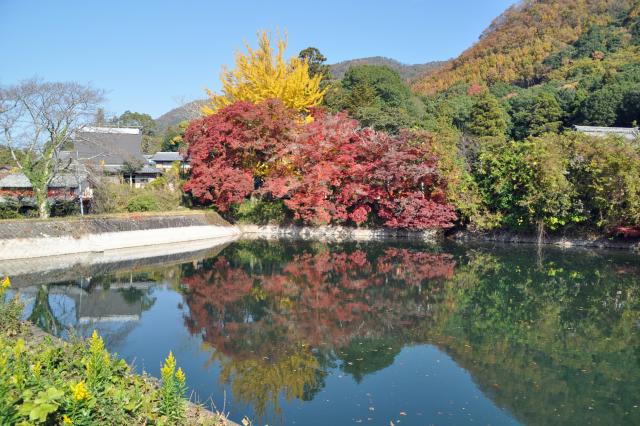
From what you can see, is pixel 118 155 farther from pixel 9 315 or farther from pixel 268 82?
pixel 9 315

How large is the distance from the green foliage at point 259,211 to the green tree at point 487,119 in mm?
17113

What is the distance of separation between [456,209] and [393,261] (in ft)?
22.4

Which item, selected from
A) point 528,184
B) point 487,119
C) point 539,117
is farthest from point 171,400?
point 539,117

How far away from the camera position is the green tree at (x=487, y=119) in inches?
1399

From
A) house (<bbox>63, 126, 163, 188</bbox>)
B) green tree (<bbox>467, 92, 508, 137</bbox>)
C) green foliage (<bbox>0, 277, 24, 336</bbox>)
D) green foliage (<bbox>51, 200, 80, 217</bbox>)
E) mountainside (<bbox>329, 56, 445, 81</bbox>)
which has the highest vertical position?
mountainside (<bbox>329, 56, 445, 81</bbox>)

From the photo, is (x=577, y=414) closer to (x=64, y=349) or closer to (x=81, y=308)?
(x=64, y=349)

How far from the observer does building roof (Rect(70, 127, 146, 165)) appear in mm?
26381

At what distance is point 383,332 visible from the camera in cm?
1084

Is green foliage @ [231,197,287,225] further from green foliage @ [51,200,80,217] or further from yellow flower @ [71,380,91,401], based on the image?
yellow flower @ [71,380,91,401]

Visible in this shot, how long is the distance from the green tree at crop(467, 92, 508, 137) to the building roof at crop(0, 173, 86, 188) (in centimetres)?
2619

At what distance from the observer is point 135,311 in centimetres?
1273

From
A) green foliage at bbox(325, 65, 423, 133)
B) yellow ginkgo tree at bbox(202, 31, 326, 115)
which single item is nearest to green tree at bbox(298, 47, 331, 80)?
green foliage at bbox(325, 65, 423, 133)

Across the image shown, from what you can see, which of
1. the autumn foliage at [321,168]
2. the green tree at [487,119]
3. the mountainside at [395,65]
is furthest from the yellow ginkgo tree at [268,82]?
the mountainside at [395,65]

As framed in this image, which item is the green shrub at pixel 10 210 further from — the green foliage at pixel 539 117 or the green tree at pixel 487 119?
the green foliage at pixel 539 117
